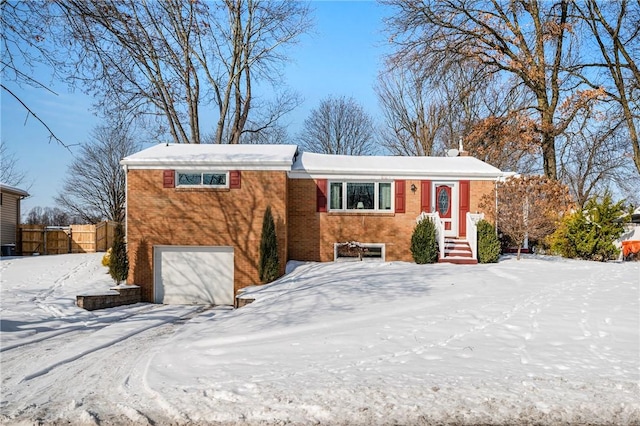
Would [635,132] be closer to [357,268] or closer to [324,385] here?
[357,268]

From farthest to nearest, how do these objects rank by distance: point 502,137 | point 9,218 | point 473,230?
point 9,218 < point 502,137 < point 473,230

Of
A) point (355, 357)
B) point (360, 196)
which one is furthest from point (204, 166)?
point (355, 357)

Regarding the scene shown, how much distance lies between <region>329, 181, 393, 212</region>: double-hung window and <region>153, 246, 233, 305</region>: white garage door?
12.9 feet

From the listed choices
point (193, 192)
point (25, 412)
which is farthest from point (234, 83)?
point (25, 412)

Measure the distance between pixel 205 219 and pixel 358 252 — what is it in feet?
16.9

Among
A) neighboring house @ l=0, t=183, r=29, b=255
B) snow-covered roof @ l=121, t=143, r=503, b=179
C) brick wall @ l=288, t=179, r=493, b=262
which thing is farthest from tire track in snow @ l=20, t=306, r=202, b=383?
neighboring house @ l=0, t=183, r=29, b=255

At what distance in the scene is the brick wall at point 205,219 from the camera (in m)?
13.3

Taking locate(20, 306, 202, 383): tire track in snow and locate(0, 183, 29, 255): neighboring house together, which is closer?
locate(20, 306, 202, 383): tire track in snow

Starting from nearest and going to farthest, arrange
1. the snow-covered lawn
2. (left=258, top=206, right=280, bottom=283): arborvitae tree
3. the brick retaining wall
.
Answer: the snow-covered lawn, the brick retaining wall, (left=258, top=206, right=280, bottom=283): arborvitae tree

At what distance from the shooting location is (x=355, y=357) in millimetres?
5359

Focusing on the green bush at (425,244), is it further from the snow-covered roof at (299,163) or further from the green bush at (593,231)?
the green bush at (593,231)

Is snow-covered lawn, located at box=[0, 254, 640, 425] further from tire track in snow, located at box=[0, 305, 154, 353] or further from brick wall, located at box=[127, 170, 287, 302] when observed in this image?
brick wall, located at box=[127, 170, 287, 302]

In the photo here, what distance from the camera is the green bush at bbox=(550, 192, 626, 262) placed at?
13903 millimetres

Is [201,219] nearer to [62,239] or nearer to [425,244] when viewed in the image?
[425,244]
